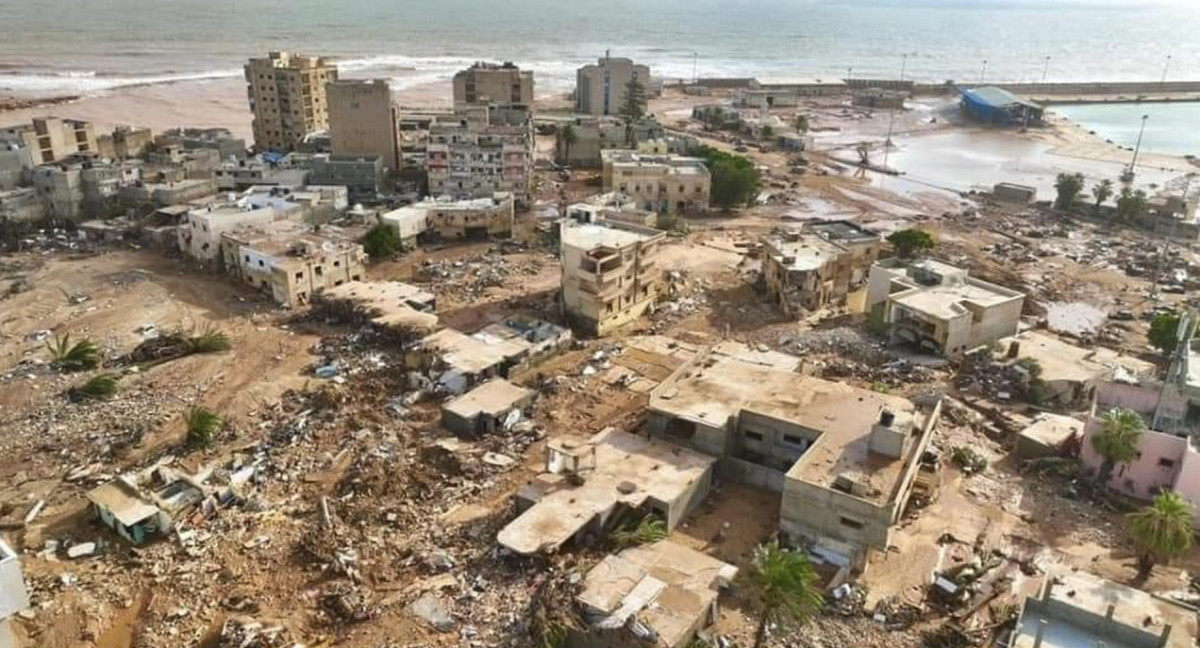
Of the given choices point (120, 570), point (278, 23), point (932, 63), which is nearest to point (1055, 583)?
point (120, 570)

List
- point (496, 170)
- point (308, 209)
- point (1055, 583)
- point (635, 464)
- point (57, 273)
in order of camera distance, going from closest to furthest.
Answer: point (1055, 583) → point (635, 464) → point (57, 273) → point (308, 209) → point (496, 170)

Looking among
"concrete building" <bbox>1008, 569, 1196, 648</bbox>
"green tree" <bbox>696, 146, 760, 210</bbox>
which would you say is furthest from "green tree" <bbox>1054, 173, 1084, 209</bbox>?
"concrete building" <bbox>1008, 569, 1196, 648</bbox>

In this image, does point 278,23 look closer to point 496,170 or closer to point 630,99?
point 630,99

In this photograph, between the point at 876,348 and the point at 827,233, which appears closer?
the point at 876,348

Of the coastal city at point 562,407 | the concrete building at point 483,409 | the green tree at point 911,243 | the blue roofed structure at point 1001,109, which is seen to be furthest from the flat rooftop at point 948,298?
the blue roofed structure at point 1001,109

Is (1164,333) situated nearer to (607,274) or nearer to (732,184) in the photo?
(607,274)

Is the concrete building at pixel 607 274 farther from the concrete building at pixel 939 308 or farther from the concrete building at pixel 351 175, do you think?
the concrete building at pixel 351 175
